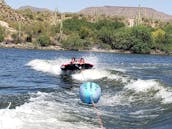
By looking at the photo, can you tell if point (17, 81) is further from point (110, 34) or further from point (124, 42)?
point (110, 34)

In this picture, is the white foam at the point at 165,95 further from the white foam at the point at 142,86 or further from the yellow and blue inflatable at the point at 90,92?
the yellow and blue inflatable at the point at 90,92

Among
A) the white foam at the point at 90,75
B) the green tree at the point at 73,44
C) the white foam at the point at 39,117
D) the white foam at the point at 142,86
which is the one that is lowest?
the green tree at the point at 73,44

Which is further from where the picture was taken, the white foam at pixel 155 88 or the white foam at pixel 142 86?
the white foam at pixel 142 86

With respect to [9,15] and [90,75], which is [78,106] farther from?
[9,15]

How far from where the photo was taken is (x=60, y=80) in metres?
38.9

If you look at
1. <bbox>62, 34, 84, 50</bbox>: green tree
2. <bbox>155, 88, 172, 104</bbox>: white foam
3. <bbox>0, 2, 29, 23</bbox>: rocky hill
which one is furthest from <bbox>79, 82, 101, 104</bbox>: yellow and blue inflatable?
<bbox>0, 2, 29, 23</bbox>: rocky hill

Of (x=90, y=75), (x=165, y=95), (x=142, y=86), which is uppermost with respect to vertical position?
(x=165, y=95)

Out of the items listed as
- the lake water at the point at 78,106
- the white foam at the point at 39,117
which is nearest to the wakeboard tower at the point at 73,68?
the lake water at the point at 78,106

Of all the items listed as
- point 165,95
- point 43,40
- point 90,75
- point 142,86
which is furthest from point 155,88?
point 43,40

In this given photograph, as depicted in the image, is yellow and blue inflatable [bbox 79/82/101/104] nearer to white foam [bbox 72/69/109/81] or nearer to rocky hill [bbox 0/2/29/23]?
white foam [bbox 72/69/109/81]

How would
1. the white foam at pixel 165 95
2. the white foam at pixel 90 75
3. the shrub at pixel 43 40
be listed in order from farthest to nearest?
1. the shrub at pixel 43 40
2. the white foam at pixel 90 75
3. the white foam at pixel 165 95

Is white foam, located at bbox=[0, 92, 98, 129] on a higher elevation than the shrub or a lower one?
higher

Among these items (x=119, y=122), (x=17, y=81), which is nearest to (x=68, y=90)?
(x=17, y=81)

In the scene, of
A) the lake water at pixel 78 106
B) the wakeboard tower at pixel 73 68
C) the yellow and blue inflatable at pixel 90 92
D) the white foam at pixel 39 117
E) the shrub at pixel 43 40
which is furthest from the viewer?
the shrub at pixel 43 40
